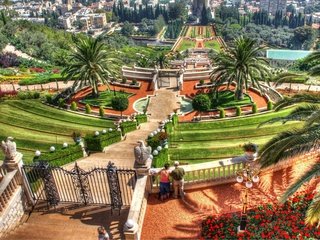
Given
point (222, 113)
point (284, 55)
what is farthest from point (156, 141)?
point (284, 55)

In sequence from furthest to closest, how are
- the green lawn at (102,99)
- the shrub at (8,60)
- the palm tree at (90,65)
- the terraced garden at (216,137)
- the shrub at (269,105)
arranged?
the shrub at (8,60), the green lawn at (102,99), the palm tree at (90,65), the shrub at (269,105), the terraced garden at (216,137)

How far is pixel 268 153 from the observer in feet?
55.4

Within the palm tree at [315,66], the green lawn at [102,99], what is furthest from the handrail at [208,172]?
the green lawn at [102,99]

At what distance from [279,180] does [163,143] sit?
949 centimetres

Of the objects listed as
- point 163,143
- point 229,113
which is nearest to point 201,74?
point 229,113

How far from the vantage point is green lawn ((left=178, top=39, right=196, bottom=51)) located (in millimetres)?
150738

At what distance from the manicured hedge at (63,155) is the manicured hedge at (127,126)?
673 cm

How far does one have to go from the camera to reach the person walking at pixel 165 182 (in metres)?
17.0

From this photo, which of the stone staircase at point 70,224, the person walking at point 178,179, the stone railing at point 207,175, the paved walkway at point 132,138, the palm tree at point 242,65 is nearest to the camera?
the stone staircase at point 70,224

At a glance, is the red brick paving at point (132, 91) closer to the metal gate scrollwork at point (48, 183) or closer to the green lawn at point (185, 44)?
the metal gate scrollwork at point (48, 183)

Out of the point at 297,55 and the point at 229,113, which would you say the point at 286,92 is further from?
the point at 297,55

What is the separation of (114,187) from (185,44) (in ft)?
481

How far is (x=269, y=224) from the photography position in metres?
15.1

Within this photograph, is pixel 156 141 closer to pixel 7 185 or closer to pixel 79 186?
pixel 79 186
